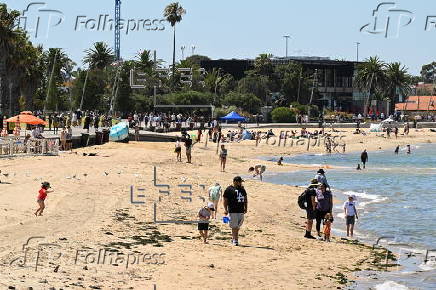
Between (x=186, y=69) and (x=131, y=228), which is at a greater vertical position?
(x=186, y=69)

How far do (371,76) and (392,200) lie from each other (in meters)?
93.9

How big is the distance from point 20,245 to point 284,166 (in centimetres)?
3404

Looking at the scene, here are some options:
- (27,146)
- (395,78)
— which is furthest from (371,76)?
(27,146)

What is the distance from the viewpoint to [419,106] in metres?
130

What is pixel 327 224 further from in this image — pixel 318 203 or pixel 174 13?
pixel 174 13

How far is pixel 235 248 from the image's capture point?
17906mm

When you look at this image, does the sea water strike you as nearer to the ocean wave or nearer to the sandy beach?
the ocean wave

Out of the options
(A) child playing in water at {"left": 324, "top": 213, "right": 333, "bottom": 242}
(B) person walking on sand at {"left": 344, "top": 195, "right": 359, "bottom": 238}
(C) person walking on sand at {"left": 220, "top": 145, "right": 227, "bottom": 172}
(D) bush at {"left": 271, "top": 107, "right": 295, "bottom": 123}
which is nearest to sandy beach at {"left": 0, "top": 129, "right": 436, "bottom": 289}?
(A) child playing in water at {"left": 324, "top": 213, "right": 333, "bottom": 242}

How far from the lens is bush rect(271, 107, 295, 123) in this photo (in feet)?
310

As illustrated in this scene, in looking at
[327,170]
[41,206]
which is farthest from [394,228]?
[327,170]

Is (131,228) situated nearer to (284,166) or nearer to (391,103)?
(284,166)

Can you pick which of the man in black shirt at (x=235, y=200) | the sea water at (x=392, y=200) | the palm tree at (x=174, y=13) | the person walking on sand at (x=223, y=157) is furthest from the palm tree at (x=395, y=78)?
the man in black shirt at (x=235, y=200)

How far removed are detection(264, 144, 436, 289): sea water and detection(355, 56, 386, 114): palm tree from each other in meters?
62.6

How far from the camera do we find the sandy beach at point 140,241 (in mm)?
13920
